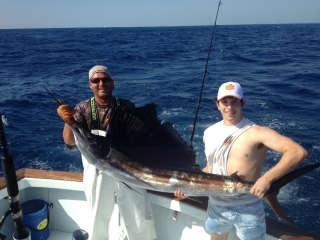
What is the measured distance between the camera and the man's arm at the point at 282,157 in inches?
58.1

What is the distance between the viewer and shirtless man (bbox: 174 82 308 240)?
1721mm

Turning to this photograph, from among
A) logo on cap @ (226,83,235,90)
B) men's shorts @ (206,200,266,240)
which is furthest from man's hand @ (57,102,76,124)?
men's shorts @ (206,200,266,240)

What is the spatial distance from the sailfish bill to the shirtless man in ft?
0.38

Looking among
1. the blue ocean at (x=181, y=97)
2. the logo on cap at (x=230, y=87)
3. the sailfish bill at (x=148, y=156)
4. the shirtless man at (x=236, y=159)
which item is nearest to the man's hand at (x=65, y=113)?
the sailfish bill at (x=148, y=156)

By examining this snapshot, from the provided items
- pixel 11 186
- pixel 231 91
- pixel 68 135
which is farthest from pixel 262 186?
pixel 11 186

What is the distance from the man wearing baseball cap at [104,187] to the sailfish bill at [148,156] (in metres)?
0.25

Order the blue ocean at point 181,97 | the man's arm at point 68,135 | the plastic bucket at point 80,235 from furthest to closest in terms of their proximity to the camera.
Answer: the blue ocean at point 181,97 → the plastic bucket at point 80,235 → the man's arm at point 68,135

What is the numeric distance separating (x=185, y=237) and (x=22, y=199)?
4.59 feet

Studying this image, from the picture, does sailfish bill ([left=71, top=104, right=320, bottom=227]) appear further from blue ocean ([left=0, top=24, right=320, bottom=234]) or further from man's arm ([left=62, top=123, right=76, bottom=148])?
blue ocean ([left=0, top=24, right=320, bottom=234])

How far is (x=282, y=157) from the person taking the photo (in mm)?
1544

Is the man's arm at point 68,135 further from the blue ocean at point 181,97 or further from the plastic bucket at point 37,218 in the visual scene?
the blue ocean at point 181,97

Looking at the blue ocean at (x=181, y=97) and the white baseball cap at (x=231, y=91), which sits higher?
the white baseball cap at (x=231, y=91)

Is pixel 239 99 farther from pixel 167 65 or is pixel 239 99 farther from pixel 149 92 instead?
pixel 167 65

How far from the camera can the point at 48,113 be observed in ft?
26.7
